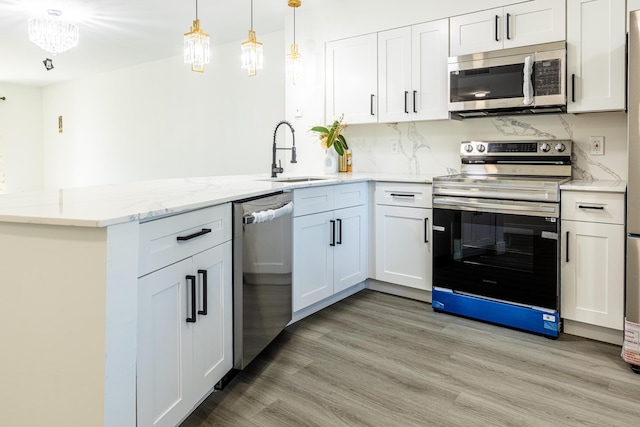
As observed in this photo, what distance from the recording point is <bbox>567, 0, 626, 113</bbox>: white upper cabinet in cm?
252

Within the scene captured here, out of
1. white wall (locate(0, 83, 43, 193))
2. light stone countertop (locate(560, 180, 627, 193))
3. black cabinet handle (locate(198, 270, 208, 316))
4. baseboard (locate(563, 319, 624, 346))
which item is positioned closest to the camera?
black cabinet handle (locate(198, 270, 208, 316))

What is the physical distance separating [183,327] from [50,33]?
324 cm

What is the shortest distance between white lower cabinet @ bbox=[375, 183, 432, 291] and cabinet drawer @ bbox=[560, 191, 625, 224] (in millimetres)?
862

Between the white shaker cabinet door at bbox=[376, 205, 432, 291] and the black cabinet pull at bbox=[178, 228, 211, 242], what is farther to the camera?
the white shaker cabinet door at bbox=[376, 205, 432, 291]

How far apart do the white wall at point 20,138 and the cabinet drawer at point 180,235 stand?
26.3ft

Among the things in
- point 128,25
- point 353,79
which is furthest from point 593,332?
point 128,25

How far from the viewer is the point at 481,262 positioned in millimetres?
2770

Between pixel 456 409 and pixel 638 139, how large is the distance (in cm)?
153

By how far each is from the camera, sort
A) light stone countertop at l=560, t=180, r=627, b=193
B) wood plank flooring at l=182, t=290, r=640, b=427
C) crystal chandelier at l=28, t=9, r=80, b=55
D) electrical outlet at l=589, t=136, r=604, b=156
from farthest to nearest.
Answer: crystal chandelier at l=28, t=9, r=80, b=55 → electrical outlet at l=589, t=136, r=604, b=156 → light stone countertop at l=560, t=180, r=627, b=193 → wood plank flooring at l=182, t=290, r=640, b=427

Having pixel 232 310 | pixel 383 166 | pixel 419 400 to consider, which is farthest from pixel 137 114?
pixel 419 400

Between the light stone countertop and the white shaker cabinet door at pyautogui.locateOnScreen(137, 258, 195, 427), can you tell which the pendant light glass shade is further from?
the light stone countertop

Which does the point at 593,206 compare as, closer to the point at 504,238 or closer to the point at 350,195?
the point at 504,238

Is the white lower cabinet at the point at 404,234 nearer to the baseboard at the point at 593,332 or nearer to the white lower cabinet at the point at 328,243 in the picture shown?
the white lower cabinet at the point at 328,243

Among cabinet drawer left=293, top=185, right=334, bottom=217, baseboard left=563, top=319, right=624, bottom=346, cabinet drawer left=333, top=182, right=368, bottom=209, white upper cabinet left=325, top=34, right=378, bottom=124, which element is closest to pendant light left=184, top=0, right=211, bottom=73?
cabinet drawer left=293, top=185, right=334, bottom=217
